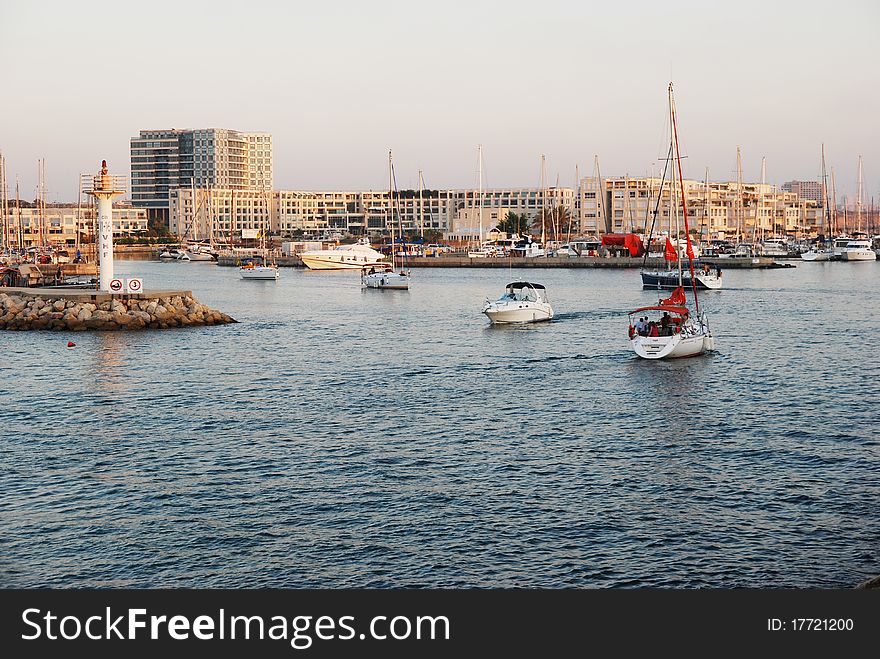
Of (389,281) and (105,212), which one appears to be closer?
(105,212)

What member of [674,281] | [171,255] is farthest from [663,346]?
[171,255]

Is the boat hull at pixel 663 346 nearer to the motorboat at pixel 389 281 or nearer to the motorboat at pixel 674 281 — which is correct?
the motorboat at pixel 674 281

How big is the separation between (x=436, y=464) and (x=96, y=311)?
38096 millimetres

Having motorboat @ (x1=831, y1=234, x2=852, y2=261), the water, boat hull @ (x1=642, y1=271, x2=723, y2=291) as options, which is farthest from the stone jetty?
motorboat @ (x1=831, y1=234, x2=852, y2=261)

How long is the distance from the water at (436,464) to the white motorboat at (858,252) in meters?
112

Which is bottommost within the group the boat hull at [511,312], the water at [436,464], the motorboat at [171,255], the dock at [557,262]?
the water at [436,464]

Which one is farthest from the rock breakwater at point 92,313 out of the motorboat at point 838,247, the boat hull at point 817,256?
the motorboat at point 838,247

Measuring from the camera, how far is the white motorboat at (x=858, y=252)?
158 metres

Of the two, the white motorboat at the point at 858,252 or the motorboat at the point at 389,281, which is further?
the white motorboat at the point at 858,252

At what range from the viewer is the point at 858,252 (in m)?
158

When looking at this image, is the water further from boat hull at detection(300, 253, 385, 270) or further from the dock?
boat hull at detection(300, 253, 385, 270)

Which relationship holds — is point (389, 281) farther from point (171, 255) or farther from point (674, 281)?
point (171, 255)
